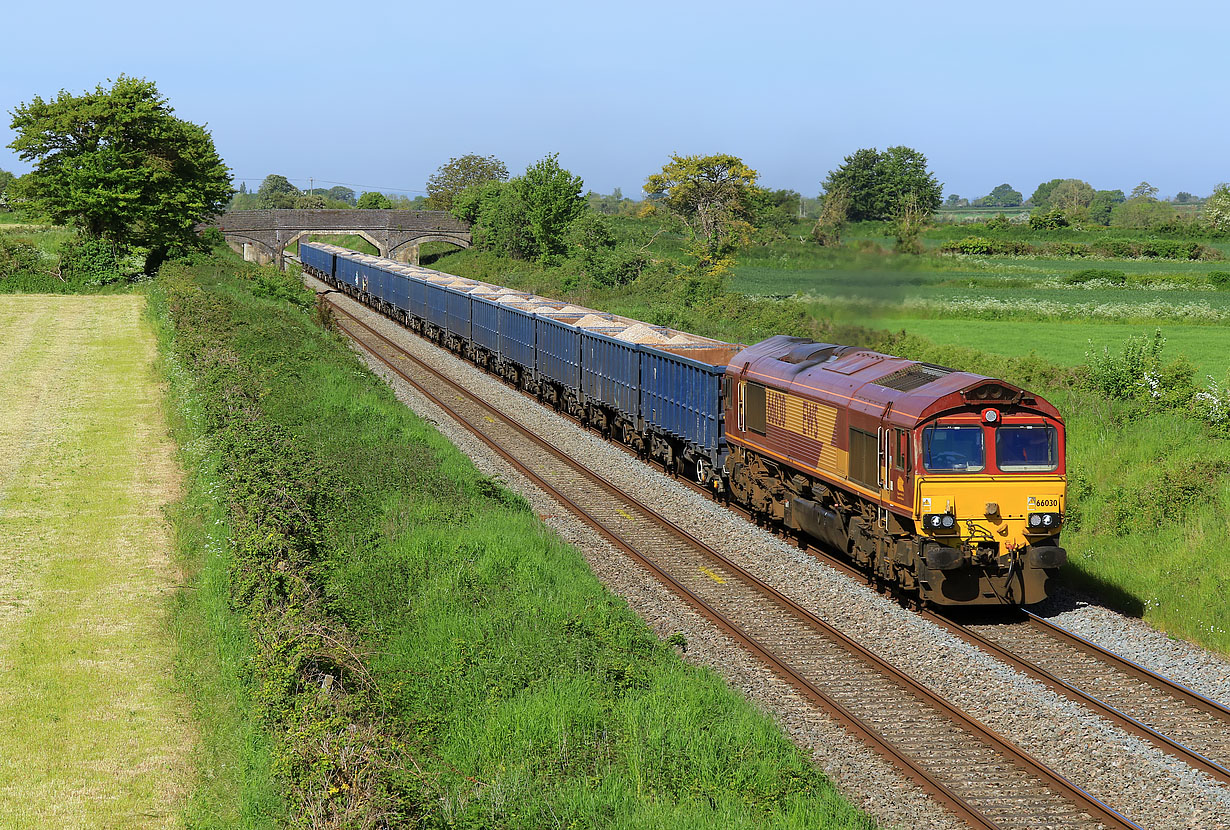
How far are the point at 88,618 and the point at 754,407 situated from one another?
41.4 feet

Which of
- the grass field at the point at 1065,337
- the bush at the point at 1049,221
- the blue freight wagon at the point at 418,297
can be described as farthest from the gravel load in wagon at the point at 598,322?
the bush at the point at 1049,221

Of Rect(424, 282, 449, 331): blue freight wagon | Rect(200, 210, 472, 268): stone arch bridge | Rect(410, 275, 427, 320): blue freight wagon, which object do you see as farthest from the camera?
Rect(200, 210, 472, 268): stone arch bridge

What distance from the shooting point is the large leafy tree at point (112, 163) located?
5741 cm

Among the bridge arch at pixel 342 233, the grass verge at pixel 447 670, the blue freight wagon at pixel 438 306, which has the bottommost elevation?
the grass verge at pixel 447 670

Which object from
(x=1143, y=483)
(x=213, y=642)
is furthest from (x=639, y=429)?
(x=213, y=642)

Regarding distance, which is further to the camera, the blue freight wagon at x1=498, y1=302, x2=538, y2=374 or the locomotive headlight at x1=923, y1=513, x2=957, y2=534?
the blue freight wagon at x1=498, y1=302, x2=538, y2=374

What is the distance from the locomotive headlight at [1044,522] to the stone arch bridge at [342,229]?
88.6 metres

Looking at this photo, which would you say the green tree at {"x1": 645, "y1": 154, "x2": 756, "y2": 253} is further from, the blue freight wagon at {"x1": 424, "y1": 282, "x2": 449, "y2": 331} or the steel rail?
the steel rail

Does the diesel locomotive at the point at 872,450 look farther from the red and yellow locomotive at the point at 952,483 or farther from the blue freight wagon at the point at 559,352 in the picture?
the blue freight wagon at the point at 559,352

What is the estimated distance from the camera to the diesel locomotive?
15680mm

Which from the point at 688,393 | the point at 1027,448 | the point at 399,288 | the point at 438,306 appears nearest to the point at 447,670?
the point at 1027,448

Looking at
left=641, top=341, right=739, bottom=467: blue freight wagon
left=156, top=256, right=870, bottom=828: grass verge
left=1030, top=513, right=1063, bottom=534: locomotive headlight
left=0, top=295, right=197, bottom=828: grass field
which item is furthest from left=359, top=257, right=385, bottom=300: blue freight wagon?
left=1030, top=513, right=1063, bottom=534: locomotive headlight

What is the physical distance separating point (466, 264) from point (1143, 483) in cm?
7231

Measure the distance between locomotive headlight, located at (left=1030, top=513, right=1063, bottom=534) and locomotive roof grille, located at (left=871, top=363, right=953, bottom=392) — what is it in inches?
102
